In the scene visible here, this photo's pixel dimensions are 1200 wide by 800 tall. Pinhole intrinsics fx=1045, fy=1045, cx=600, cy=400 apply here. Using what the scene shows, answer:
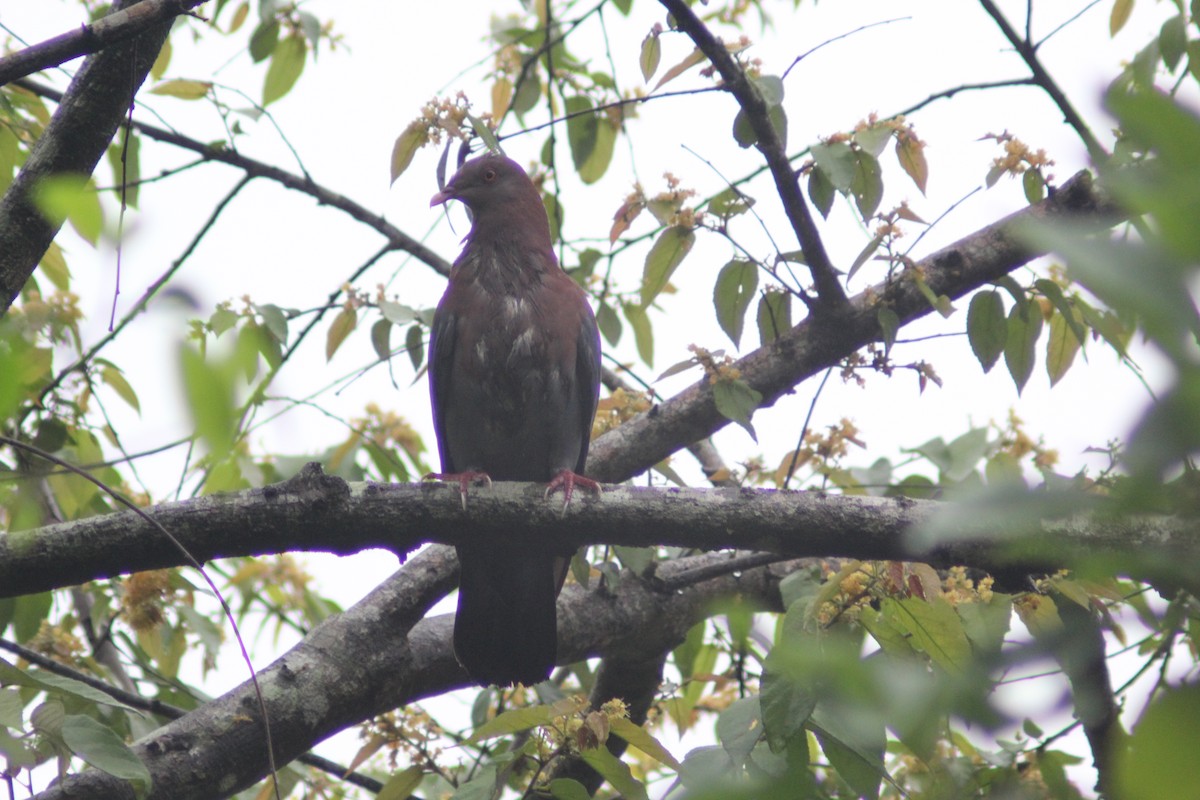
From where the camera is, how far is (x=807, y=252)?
314 cm

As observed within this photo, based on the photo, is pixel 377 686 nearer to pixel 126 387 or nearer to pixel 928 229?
pixel 126 387

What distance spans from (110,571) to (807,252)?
2080mm

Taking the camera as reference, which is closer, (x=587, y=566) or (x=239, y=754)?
(x=239, y=754)

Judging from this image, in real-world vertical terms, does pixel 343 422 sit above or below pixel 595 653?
above

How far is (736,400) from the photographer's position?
9.43 feet

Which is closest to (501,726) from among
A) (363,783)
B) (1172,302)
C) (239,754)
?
(239,754)

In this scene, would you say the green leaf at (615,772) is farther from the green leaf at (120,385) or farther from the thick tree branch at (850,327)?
the green leaf at (120,385)

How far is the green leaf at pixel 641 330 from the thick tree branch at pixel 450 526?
163cm

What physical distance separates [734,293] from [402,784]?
5.39ft

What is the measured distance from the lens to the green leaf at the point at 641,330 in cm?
433

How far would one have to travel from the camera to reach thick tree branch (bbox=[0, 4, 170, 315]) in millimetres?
2568

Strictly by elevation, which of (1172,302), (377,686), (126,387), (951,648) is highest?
(126,387)

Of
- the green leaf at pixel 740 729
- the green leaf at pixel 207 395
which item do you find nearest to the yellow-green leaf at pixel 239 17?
the green leaf at pixel 740 729

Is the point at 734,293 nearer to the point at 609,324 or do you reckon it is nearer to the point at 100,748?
the point at 609,324
